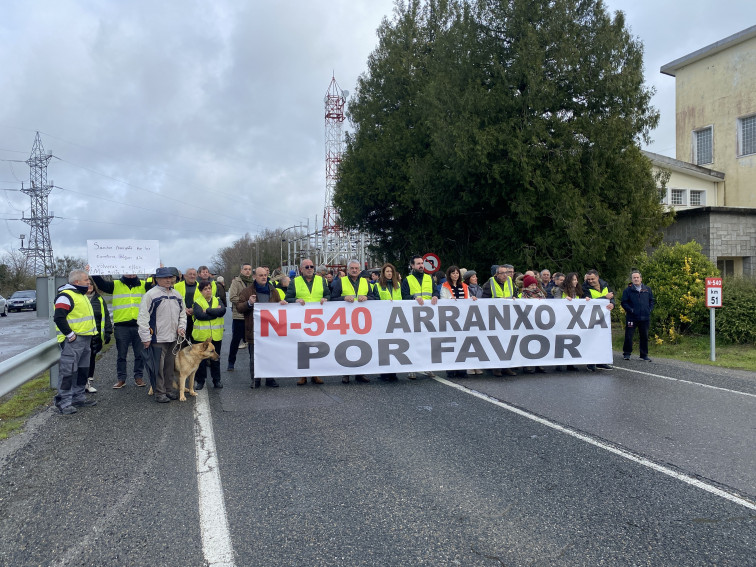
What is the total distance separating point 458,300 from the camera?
10.4 meters

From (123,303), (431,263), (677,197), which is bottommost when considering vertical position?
(123,303)

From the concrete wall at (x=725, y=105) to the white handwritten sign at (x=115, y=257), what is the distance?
27247 mm

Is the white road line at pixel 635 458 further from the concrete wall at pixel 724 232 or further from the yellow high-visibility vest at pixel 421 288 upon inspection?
the concrete wall at pixel 724 232

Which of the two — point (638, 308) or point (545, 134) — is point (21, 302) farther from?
point (638, 308)

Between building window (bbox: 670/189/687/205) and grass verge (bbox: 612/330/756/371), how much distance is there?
1586 cm

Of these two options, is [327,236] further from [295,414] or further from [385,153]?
[295,414]

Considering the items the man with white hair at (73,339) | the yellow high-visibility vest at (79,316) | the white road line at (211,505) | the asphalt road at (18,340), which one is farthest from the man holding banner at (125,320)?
the asphalt road at (18,340)

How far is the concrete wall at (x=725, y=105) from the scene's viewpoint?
91.2 ft

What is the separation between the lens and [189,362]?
8414 millimetres

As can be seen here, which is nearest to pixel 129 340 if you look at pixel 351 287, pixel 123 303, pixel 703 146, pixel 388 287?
pixel 123 303

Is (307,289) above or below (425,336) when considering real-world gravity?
above

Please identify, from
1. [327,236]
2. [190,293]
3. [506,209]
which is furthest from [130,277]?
[327,236]

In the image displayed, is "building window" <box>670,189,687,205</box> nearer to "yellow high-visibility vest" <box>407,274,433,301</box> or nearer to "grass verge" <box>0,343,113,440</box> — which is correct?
"yellow high-visibility vest" <box>407,274,433,301</box>

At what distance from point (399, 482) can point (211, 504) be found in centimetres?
146
